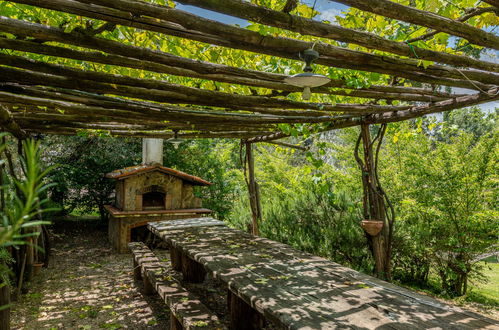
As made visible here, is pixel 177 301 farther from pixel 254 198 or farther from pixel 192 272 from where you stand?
pixel 254 198

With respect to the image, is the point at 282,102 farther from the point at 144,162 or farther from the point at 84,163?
the point at 84,163

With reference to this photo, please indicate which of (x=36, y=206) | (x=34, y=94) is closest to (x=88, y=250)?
(x=34, y=94)

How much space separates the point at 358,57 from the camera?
2.09 m

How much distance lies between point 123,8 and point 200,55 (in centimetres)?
140

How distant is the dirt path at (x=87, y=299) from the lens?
392 centimetres

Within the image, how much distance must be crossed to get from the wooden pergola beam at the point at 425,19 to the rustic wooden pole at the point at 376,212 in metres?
2.54

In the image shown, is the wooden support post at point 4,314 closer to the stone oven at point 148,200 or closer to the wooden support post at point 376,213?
the wooden support post at point 376,213

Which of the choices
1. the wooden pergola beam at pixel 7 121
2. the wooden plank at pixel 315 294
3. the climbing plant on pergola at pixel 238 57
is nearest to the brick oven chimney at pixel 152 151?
the wooden pergola beam at pixel 7 121

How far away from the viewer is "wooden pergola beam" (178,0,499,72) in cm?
145

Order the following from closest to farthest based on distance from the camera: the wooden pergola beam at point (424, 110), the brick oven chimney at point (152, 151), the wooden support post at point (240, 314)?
the wooden pergola beam at point (424, 110) → the wooden support post at point (240, 314) → the brick oven chimney at point (152, 151)

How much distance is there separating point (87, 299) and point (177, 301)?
2294 mm

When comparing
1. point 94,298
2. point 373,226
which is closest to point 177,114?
point 373,226

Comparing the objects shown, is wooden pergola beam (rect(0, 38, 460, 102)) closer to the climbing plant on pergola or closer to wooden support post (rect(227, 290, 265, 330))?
the climbing plant on pergola

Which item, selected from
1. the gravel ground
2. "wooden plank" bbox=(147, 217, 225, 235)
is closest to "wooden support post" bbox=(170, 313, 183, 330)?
the gravel ground
